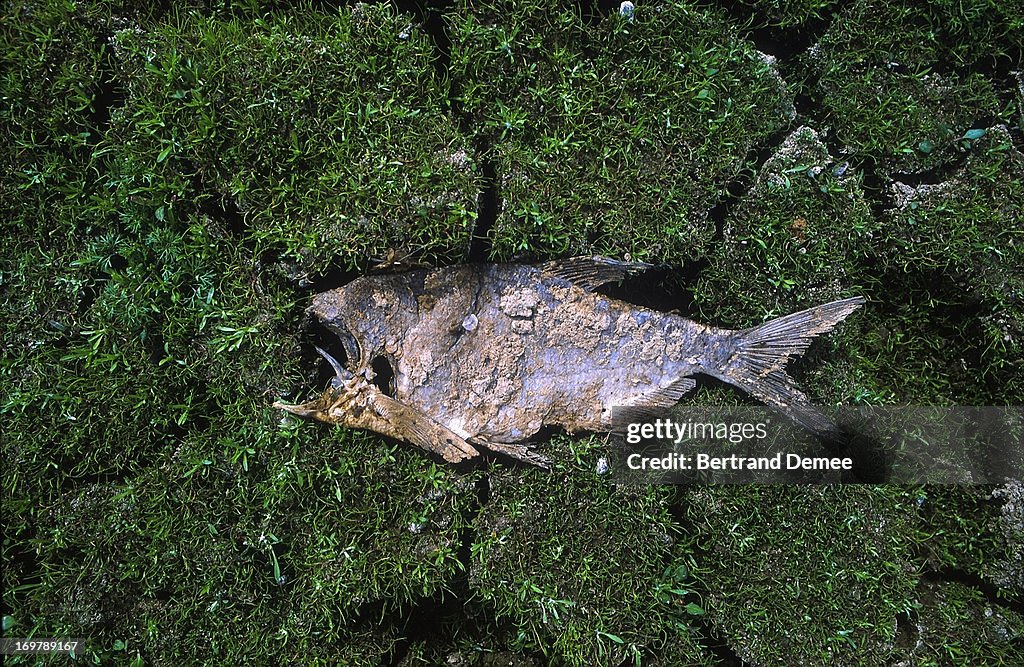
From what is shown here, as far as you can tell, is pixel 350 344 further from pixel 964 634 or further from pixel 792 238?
pixel 964 634

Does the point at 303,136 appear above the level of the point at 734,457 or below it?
above

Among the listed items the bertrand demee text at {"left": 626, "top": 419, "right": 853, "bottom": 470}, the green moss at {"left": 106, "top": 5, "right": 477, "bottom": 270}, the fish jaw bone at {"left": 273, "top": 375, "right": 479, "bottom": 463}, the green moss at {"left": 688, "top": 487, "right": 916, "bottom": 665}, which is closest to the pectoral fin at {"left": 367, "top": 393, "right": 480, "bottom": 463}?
the fish jaw bone at {"left": 273, "top": 375, "right": 479, "bottom": 463}

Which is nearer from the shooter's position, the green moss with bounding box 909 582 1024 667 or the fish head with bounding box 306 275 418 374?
the fish head with bounding box 306 275 418 374

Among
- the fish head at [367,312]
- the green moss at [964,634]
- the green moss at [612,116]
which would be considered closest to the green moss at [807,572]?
the green moss at [964,634]

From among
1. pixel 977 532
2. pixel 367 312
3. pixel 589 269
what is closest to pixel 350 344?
pixel 367 312

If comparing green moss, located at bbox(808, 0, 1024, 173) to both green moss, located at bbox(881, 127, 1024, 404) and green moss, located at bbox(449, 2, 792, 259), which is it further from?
green moss, located at bbox(449, 2, 792, 259)

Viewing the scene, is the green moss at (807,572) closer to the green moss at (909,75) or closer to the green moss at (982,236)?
the green moss at (982,236)
